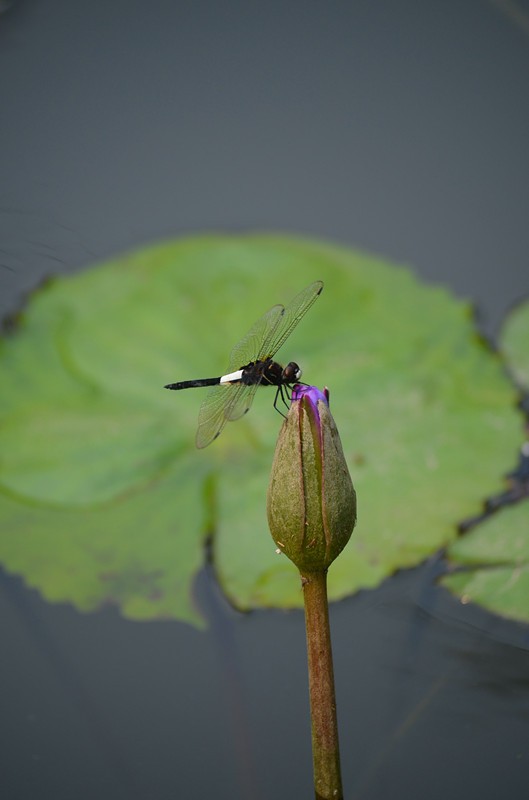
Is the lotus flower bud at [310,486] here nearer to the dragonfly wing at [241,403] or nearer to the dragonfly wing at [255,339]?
the dragonfly wing at [241,403]

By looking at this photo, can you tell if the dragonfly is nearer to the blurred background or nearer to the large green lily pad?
the large green lily pad

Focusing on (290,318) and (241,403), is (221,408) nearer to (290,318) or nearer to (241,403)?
(241,403)

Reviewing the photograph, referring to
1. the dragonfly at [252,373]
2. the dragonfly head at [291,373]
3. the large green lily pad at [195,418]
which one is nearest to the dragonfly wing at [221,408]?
the dragonfly at [252,373]

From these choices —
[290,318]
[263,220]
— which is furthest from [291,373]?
[263,220]

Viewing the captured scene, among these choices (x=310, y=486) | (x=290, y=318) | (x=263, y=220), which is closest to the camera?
(x=310, y=486)

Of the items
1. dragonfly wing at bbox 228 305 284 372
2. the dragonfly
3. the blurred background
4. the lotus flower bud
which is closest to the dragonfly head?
the dragonfly

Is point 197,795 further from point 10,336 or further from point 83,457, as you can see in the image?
point 10,336
